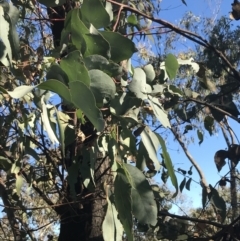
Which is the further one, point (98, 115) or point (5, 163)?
point (5, 163)

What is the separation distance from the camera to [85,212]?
74.4 inches

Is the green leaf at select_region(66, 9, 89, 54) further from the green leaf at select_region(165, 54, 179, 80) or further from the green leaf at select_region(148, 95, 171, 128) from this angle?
the green leaf at select_region(165, 54, 179, 80)

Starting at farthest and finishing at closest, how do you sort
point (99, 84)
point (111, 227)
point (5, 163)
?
1. point (5, 163)
2. point (111, 227)
3. point (99, 84)

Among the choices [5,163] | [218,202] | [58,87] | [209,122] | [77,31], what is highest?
[209,122]

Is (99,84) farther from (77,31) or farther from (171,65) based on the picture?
(171,65)

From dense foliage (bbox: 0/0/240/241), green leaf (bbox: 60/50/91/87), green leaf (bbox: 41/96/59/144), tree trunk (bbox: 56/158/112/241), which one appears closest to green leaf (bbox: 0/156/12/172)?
dense foliage (bbox: 0/0/240/241)

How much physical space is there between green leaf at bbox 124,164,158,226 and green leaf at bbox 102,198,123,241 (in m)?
0.08

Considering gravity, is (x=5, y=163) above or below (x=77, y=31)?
above

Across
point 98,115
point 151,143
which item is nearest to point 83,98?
point 98,115

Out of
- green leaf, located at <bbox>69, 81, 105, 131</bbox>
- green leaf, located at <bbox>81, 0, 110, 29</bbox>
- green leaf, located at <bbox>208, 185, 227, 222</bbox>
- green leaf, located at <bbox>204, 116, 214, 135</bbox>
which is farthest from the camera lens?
green leaf, located at <bbox>204, 116, 214, 135</bbox>

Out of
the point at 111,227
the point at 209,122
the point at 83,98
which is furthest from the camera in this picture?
the point at 209,122

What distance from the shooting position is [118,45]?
1098 millimetres

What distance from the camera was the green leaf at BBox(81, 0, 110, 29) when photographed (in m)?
1.05

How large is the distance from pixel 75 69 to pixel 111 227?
1.47ft
